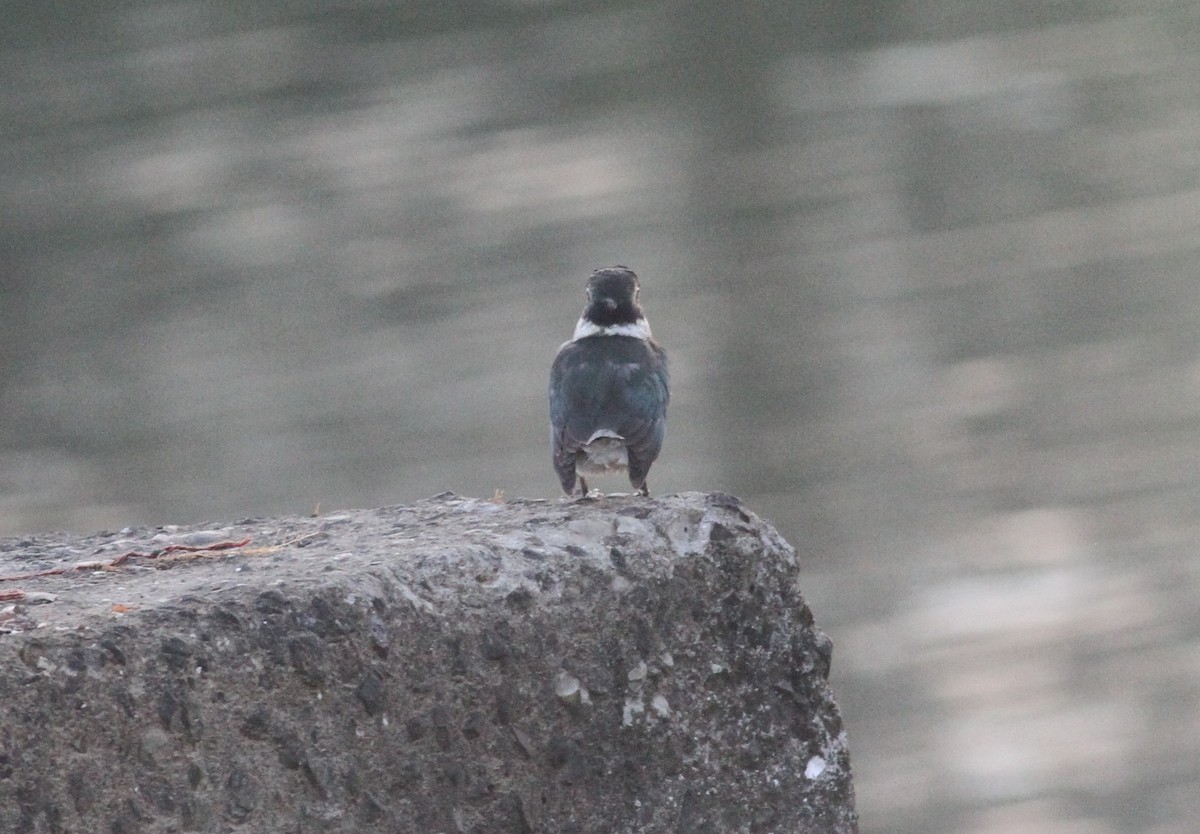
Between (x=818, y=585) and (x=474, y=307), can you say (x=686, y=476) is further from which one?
(x=474, y=307)

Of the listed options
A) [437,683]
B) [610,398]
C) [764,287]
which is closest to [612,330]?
[610,398]

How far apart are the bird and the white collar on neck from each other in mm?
104

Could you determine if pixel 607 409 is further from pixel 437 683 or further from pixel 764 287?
pixel 764 287

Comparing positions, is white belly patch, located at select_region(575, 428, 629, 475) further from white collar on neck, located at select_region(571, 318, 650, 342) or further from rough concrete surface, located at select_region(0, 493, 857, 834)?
rough concrete surface, located at select_region(0, 493, 857, 834)

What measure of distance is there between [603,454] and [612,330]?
556mm

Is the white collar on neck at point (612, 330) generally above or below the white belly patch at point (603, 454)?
above

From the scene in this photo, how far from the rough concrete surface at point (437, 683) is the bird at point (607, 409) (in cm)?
116

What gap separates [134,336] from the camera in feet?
35.0

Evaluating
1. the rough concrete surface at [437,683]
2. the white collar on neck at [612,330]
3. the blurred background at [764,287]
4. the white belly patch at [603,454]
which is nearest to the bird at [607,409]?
the white belly patch at [603,454]

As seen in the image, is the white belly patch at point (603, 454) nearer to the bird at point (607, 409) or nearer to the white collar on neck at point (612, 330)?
the bird at point (607, 409)

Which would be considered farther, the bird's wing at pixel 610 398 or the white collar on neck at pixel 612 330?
the white collar on neck at pixel 612 330

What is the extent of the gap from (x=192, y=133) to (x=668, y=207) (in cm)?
315

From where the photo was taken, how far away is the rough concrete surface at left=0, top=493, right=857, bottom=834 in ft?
8.36

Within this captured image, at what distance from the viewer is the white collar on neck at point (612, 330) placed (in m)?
4.91
